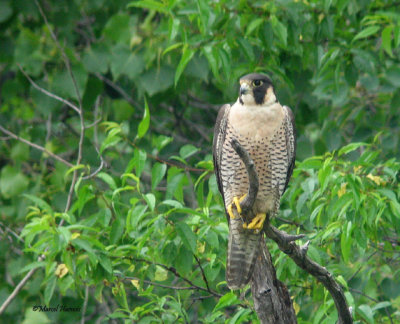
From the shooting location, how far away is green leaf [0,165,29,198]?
5.81m

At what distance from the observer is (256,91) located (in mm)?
4309

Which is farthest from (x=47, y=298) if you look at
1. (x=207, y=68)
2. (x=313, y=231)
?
(x=207, y=68)

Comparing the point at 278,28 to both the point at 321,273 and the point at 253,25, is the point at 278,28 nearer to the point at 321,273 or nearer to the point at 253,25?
the point at 253,25

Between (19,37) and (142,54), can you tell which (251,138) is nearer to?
(142,54)

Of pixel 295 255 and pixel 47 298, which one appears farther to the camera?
pixel 47 298

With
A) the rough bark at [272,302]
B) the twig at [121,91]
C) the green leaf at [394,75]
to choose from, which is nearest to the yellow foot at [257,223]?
the rough bark at [272,302]

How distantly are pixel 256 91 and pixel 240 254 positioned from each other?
3.08 feet

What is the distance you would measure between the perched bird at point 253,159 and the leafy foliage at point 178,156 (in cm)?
11

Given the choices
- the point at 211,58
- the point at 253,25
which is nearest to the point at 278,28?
the point at 253,25

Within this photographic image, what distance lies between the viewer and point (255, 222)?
410 centimetres

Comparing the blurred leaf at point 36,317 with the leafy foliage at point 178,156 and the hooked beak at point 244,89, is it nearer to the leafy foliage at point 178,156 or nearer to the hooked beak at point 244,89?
the leafy foliage at point 178,156

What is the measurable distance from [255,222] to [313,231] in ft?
1.74

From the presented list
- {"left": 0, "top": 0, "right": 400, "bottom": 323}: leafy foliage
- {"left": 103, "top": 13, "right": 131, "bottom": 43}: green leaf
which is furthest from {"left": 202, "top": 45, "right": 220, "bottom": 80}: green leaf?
{"left": 103, "top": 13, "right": 131, "bottom": 43}: green leaf

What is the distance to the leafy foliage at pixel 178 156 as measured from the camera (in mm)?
3973
